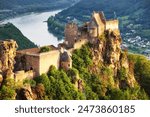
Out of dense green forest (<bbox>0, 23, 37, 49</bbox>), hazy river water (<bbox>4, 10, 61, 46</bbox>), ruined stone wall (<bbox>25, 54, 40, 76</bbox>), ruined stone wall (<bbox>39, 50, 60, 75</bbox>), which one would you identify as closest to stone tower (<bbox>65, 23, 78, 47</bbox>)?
ruined stone wall (<bbox>39, 50, 60, 75</bbox>)

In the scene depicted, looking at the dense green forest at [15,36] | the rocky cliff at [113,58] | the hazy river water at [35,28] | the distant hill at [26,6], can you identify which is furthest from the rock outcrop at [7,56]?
the distant hill at [26,6]

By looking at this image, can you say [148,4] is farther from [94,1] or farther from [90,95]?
[90,95]

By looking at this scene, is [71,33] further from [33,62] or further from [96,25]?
[33,62]

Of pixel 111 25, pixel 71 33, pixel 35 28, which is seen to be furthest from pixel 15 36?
pixel 71 33

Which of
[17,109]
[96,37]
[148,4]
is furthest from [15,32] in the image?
[17,109]

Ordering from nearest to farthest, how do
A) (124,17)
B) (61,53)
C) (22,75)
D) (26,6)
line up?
1. (22,75)
2. (61,53)
3. (124,17)
4. (26,6)

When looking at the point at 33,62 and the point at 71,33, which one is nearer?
the point at 33,62

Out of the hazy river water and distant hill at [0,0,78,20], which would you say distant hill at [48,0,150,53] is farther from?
distant hill at [0,0,78,20]
